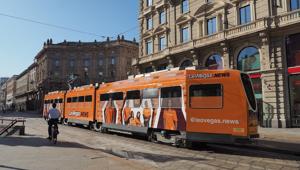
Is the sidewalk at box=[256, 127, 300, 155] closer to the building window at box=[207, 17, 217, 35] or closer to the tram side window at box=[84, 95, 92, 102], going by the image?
the tram side window at box=[84, 95, 92, 102]

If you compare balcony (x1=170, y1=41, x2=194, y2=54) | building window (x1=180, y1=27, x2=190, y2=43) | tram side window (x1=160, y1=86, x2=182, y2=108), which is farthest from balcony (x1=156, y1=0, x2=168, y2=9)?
tram side window (x1=160, y1=86, x2=182, y2=108)

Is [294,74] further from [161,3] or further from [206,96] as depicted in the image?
[161,3]

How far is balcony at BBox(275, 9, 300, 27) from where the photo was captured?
74.1 ft

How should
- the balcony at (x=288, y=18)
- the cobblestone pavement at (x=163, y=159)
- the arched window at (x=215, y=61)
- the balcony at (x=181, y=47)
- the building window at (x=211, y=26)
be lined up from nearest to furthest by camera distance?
the cobblestone pavement at (x=163, y=159)
the balcony at (x=288, y=18)
the arched window at (x=215, y=61)
the building window at (x=211, y=26)
the balcony at (x=181, y=47)

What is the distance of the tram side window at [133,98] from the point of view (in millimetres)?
15805

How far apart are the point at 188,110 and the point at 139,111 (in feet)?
12.5

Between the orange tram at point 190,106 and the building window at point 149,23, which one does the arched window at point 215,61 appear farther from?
the orange tram at point 190,106

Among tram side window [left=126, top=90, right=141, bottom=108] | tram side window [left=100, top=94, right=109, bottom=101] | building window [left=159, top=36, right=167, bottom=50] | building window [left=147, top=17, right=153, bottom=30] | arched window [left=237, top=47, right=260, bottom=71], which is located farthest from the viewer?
building window [left=147, top=17, right=153, bottom=30]

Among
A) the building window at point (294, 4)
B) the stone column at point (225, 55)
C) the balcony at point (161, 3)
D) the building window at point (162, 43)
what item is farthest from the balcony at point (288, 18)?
the balcony at point (161, 3)

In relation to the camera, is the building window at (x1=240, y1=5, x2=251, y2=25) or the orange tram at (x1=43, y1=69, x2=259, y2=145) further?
the building window at (x1=240, y1=5, x2=251, y2=25)

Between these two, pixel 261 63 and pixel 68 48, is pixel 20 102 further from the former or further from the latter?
pixel 261 63

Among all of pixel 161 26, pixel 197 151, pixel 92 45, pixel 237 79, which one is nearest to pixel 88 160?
pixel 197 151

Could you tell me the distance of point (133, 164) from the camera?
8.23 metres

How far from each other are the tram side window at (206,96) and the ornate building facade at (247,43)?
546 inches
